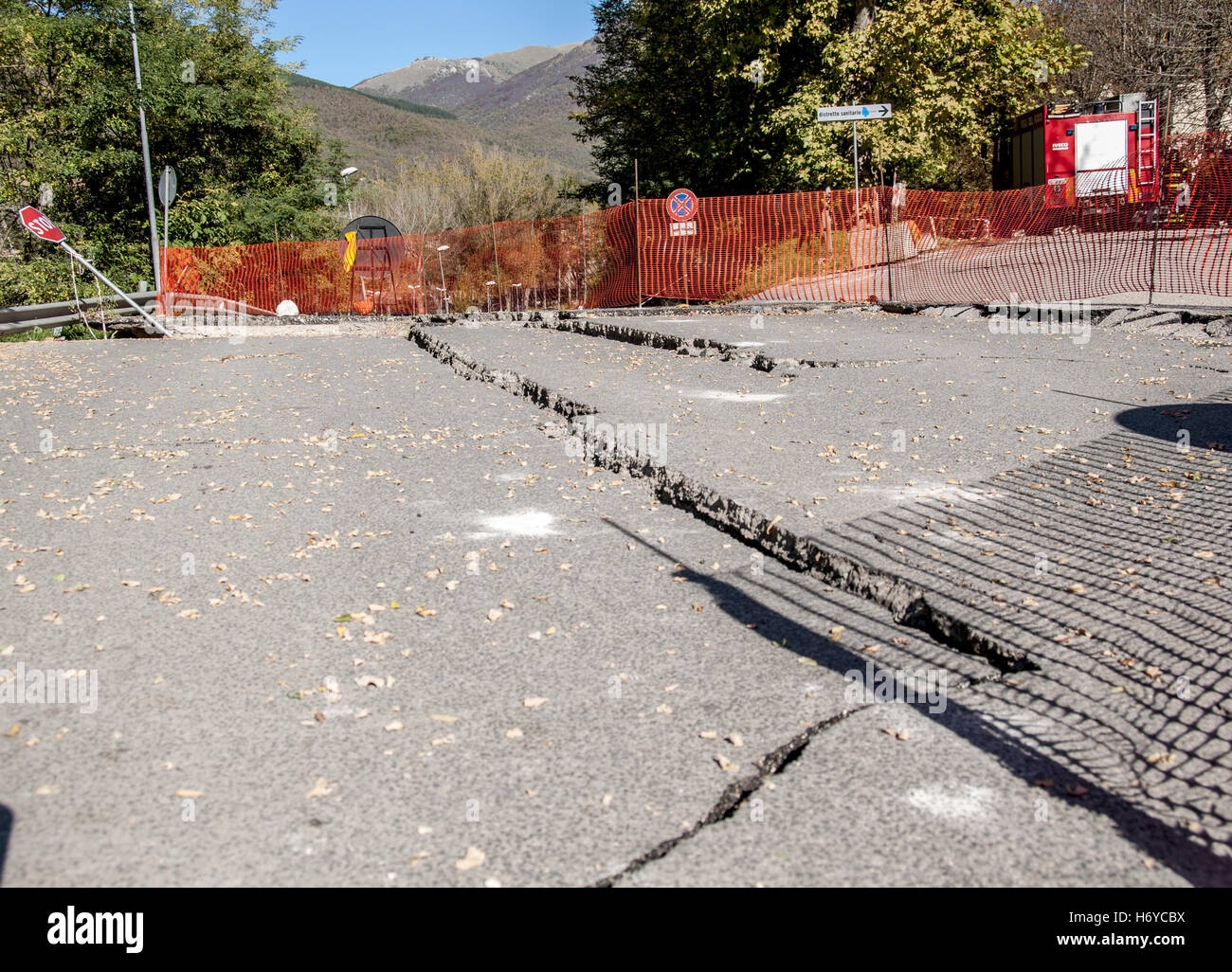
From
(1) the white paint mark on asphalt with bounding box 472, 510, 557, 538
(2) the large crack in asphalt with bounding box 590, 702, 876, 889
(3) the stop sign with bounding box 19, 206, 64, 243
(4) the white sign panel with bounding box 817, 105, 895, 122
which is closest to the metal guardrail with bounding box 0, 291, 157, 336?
(3) the stop sign with bounding box 19, 206, 64, 243

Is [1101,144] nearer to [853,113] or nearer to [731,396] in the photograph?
[853,113]

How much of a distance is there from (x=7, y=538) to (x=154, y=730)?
10.2 feet

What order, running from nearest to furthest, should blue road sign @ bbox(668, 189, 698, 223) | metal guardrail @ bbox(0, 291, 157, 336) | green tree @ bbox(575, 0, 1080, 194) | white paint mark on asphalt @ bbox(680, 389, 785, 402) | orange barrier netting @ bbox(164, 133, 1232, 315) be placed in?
white paint mark on asphalt @ bbox(680, 389, 785, 402) < orange barrier netting @ bbox(164, 133, 1232, 315) < metal guardrail @ bbox(0, 291, 157, 336) < blue road sign @ bbox(668, 189, 698, 223) < green tree @ bbox(575, 0, 1080, 194)

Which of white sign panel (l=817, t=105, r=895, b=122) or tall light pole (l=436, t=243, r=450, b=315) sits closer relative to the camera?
white sign panel (l=817, t=105, r=895, b=122)

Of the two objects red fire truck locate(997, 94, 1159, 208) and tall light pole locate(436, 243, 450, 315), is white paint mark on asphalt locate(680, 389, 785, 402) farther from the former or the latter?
red fire truck locate(997, 94, 1159, 208)

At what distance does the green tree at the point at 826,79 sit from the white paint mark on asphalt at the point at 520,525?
19.9m

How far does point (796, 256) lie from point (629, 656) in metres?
18.7

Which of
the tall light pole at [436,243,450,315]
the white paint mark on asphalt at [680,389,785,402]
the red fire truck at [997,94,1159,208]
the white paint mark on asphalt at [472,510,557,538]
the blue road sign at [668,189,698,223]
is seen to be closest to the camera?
the white paint mark on asphalt at [472,510,557,538]

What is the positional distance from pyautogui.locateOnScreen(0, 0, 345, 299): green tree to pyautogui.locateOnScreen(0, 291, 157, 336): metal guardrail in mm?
10594

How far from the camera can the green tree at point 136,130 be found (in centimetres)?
3031

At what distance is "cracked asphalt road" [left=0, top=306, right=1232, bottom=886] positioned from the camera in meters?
2.77

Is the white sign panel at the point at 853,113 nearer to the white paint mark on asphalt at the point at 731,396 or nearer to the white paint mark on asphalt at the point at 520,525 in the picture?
the white paint mark on asphalt at the point at 731,396
